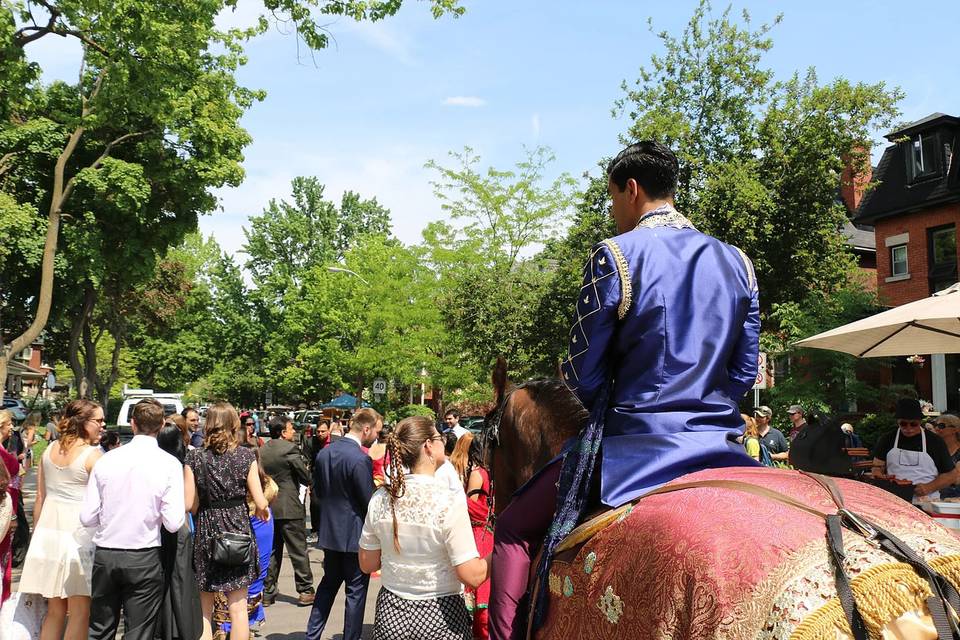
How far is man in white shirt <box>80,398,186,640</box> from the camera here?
5.87 m

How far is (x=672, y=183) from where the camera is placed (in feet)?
10.3

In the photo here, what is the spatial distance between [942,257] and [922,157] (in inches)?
147

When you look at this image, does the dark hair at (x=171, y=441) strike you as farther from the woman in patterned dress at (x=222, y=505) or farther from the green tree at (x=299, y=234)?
the green tree at (x=299, y=234)

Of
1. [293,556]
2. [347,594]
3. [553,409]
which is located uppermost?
[553,409]

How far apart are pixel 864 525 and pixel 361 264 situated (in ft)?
122

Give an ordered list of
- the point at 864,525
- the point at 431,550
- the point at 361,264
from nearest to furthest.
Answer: the point at 864,525, the point at 431,550, the point at 361,264

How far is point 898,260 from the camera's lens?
3169 centimetres

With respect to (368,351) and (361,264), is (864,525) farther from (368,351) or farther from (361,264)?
(361,264)


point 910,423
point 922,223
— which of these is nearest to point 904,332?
point 910,423

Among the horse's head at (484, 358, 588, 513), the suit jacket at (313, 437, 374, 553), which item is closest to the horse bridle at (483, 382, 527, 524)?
the horse's head at (484, 358, 588, 513)

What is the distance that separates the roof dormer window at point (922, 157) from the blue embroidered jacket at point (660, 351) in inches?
1231

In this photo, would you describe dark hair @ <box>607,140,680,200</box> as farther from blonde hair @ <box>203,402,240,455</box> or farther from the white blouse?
blonde hair @ <box>203,402,240,455</box>

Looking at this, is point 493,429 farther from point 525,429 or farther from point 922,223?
point 922,223

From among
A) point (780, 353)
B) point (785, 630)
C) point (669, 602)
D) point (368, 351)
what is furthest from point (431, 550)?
point (368, 351)
